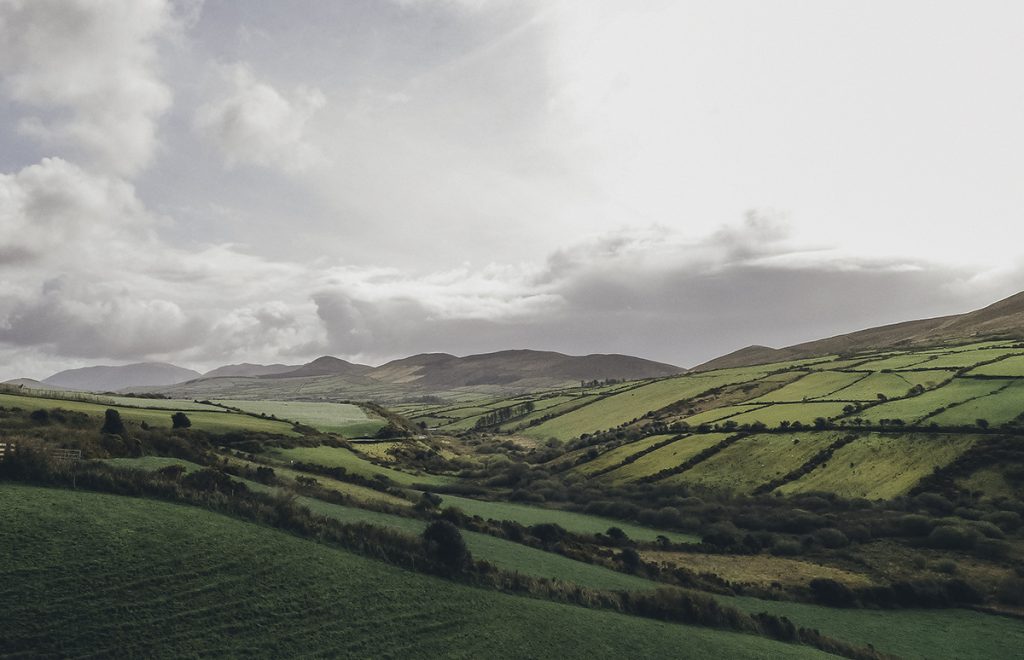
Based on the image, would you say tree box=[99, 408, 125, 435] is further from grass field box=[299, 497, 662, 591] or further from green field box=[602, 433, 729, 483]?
green field box=[602, 433, 729, 483]

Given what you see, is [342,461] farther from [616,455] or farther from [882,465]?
[882,465]

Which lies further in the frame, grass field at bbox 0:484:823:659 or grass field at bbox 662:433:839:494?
grass field at bbox 662:433:839:494

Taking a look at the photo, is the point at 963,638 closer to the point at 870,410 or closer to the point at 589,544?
the point at 589,544

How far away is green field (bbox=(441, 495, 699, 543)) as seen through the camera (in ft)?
188

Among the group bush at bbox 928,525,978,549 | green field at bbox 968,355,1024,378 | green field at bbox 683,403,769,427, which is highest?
green field at bbox 968,355,1024,378

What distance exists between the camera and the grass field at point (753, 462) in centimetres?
7456

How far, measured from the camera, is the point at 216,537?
23688 millimetres

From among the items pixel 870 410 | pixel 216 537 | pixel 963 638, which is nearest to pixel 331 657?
pixel 216 537

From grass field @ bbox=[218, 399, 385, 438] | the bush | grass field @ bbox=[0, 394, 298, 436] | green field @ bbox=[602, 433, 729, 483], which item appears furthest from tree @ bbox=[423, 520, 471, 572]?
grass field @ bbox=[218, 399, 385, 438]

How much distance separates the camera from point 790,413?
3750 inches

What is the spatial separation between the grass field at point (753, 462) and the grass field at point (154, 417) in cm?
6138

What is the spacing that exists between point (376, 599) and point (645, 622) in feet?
46.3

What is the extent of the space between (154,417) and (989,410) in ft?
377

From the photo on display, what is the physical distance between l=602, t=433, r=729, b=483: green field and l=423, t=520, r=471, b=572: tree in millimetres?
61296
